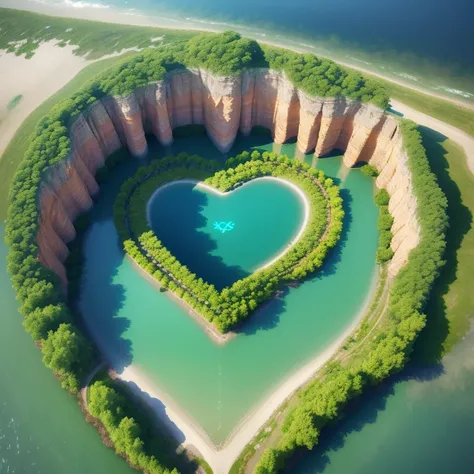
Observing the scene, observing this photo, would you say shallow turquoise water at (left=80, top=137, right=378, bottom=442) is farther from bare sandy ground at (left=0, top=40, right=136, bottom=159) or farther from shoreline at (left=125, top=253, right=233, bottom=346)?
bare sandy ground at (left=0, top=40, right=136, bottom=159)

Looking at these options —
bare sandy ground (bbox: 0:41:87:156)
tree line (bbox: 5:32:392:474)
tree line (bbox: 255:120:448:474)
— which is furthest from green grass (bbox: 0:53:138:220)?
tree line (bbox: 255:120:448:474)

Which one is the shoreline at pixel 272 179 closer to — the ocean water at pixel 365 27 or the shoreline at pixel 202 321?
the shoreline at pixel 202 321

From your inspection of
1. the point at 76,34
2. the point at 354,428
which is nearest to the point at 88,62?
the point at 76,34

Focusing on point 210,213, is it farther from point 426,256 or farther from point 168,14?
point 168,14

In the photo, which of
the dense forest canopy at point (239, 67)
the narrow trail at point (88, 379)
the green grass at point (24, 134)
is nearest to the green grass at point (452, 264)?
the dense forest canopy at point (239, 67)

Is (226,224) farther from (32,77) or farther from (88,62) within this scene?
(32,77)

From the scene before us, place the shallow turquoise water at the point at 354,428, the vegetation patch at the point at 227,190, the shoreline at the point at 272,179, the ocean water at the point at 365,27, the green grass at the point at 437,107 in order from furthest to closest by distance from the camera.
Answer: the ocean water at the point at 365,27
the green grass at the point at 437,107
the shoreline at the point at 272,179
the vegetation patch at the point at 227,190
the shallow turquoise water at the point at 354,428
